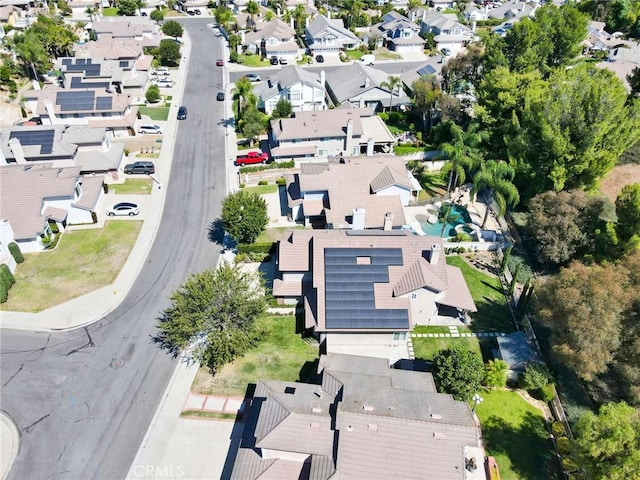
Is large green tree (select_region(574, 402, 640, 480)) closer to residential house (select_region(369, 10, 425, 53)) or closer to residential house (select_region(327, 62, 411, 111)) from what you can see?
residential house (select_region(327, 62, 411, 111))

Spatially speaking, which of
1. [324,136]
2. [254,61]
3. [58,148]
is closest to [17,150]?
[58,148]

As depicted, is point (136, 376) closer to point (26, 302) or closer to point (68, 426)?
point (68, 426)

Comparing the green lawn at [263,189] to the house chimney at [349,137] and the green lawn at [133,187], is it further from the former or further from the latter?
the green lawn at [133,187]

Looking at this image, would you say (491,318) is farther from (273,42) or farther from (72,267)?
(273,42)

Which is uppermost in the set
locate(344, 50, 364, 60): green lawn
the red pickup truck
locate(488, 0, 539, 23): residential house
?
locate(488, 0, 539, 23): residential house

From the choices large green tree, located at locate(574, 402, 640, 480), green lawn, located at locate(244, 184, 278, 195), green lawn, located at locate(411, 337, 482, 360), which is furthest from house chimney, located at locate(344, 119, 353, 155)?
large green tree, located at locate(574, 402, 640, 480)

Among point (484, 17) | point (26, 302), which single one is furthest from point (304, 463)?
point (484, 17)
